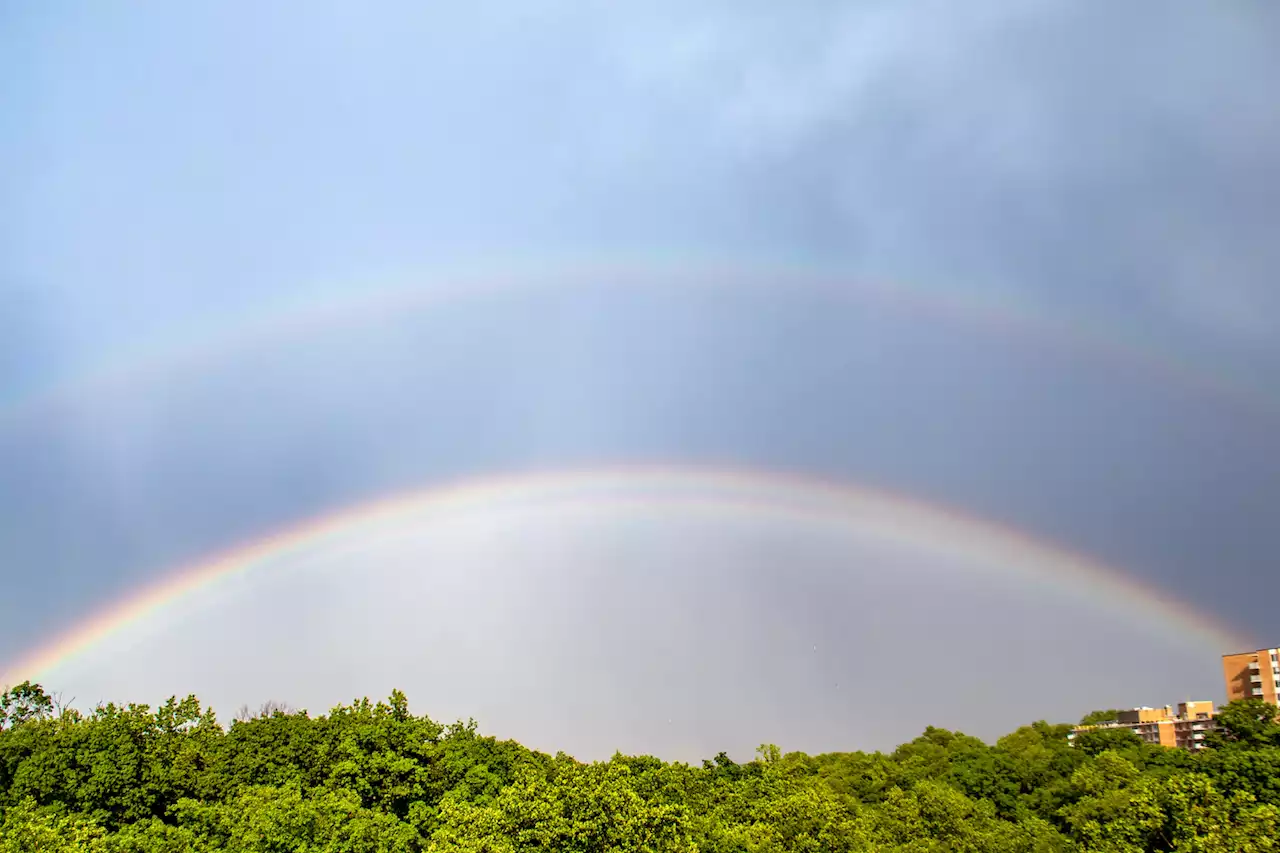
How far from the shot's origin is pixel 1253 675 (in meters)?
156

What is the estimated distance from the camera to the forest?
112 feet

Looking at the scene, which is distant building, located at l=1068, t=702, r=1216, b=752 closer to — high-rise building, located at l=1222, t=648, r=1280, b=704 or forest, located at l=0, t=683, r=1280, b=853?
high-rise building, located at l=1222, t=648, r=1280, b=704

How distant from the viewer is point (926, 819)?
51656 millimetres

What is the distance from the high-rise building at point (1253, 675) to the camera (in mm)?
150500

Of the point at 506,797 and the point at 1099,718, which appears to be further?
the point at 1099,718

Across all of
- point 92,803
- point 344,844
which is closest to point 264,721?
point 92,803

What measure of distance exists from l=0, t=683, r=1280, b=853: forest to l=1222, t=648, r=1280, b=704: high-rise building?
94336 millimetres

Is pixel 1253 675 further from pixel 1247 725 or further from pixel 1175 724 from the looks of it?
pixel 1247 725

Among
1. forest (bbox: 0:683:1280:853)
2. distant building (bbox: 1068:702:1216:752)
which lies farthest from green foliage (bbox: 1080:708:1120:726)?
forest (bbox: 0:683:1280:853)

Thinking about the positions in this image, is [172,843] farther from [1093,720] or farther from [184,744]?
[1093,720]

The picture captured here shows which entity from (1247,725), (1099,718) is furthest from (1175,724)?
(1247,725)

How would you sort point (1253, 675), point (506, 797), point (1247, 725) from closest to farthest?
1. point (506, 797)
2. point (1247, 725)
3. point (1253, 675)

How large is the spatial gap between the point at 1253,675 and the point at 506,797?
16440 cm

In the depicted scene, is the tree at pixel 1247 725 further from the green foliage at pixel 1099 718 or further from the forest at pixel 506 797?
the green foliage at pixel 1099 718
